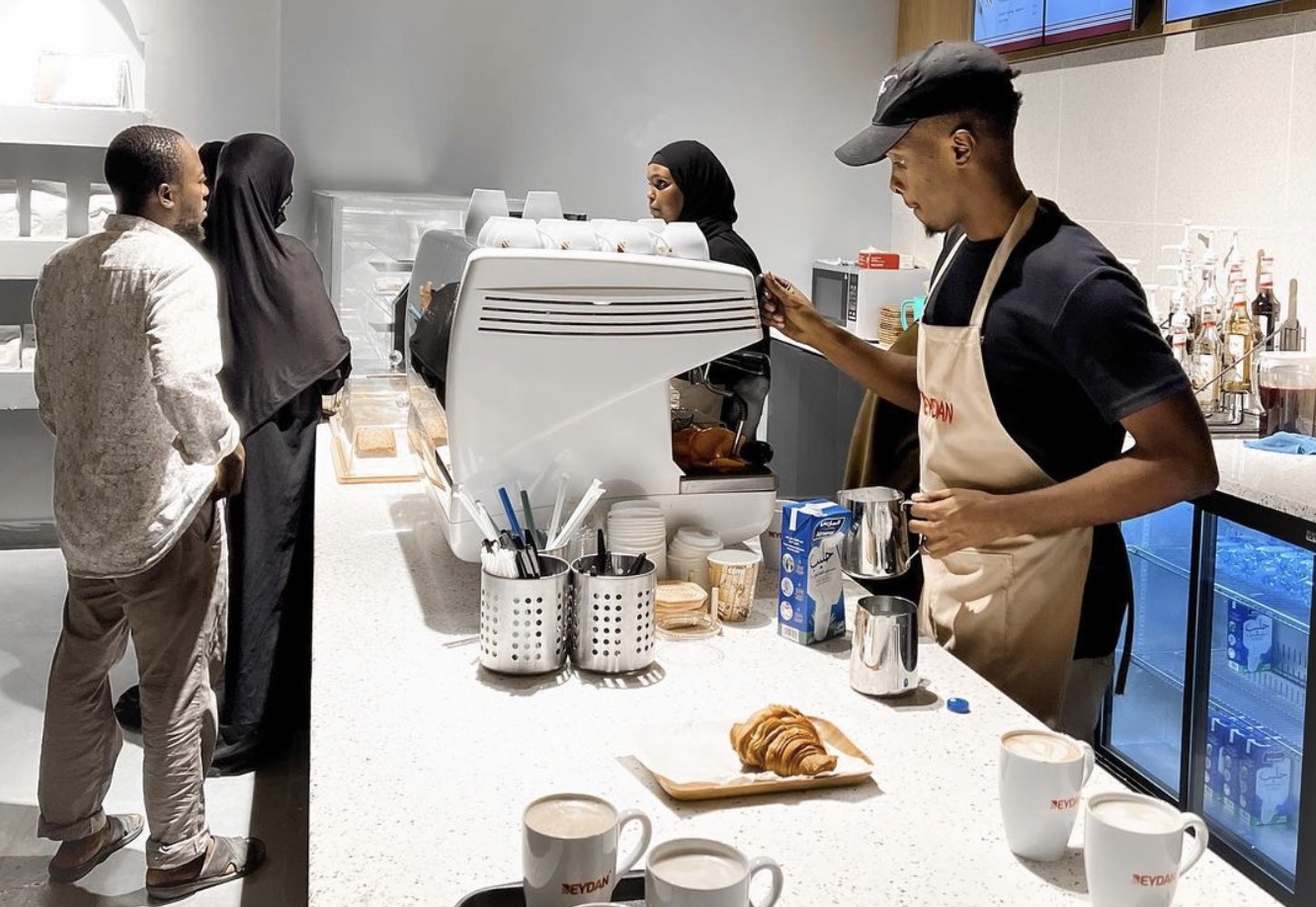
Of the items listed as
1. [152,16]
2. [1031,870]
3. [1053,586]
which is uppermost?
[152,16]

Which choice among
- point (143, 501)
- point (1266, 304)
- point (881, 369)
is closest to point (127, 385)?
point (143, 501)

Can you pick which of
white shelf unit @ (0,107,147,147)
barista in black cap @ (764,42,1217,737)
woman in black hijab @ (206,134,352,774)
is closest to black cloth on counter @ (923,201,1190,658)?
barista in black cap @ (764,42,1217,737)

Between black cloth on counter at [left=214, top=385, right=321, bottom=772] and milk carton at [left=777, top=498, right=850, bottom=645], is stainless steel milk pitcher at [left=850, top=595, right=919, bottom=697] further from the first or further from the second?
black cloth on counter at [left=214, top=385, right=321, bottom=772]

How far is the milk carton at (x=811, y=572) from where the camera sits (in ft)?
5.87

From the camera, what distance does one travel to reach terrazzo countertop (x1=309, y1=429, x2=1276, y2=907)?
1.20 m

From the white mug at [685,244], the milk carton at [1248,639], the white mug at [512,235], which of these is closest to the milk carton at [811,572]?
the white mug at [685,244]

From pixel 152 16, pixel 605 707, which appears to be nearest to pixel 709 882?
pixel 605 707

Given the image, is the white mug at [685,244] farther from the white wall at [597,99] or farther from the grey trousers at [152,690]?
the white wall at [597,99]

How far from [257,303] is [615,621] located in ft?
6.02

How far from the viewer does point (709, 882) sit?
952 millimetres

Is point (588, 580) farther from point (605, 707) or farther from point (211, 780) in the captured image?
point (211, 780)

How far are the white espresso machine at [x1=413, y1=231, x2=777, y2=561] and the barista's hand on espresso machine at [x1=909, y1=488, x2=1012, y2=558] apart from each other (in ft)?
1.21

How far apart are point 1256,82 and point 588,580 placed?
99.4 inches

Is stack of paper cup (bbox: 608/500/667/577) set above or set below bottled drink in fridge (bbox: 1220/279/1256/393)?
below
